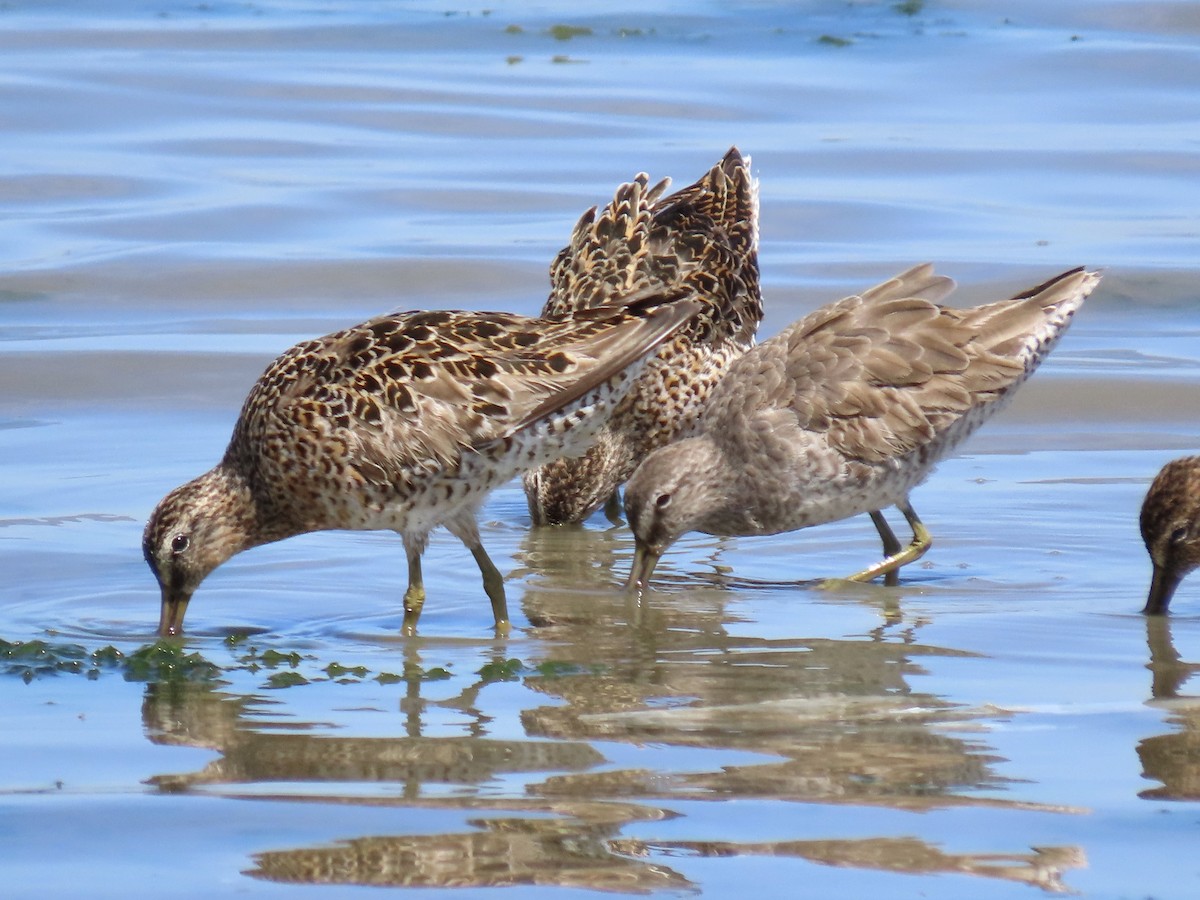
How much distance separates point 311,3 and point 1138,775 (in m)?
14.9

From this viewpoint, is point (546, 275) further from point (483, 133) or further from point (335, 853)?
point (335, 853)

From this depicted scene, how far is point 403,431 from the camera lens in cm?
606

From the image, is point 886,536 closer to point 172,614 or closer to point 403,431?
point 403,431

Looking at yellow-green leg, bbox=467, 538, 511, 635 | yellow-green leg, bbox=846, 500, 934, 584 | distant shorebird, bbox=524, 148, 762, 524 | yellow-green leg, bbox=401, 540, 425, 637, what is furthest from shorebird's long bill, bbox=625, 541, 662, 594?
distant shorebird, bbox=524, 148, 762, 524

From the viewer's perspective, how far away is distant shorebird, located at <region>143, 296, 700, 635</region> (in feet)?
20.0

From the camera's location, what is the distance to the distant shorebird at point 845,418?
6844 millimetres

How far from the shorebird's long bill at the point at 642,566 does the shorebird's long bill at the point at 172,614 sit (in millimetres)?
1440

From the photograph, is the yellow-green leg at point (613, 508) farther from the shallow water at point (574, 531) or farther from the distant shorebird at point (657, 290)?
the shallow water at point (574, 531)

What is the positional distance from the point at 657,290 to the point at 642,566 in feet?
5.34

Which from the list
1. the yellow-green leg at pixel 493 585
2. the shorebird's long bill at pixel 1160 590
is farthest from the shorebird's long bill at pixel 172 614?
the shorebird's long bill at pixel 1160 590

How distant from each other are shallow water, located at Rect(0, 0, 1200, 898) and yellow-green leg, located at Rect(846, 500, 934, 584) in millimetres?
72

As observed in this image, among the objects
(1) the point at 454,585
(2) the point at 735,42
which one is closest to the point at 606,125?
(2) the point at 735,42

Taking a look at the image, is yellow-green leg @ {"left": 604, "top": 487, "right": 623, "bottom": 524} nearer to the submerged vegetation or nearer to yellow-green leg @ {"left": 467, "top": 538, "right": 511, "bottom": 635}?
yellow-green leg @ {"left": 467, "top": 538, "right": 511, "bottom": 635}

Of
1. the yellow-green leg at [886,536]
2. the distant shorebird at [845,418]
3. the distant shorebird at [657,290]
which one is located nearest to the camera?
the distant shorebird at [845,418]
